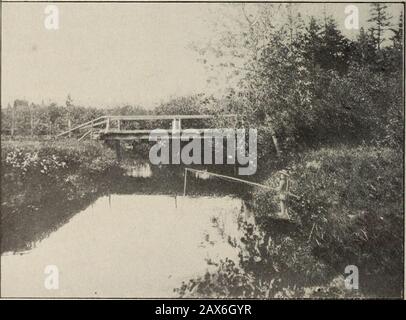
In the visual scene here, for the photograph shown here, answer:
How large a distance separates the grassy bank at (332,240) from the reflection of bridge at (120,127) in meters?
1.05

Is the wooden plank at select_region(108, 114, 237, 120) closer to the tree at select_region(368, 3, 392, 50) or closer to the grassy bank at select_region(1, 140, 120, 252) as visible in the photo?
the grassy bank at select_region(1, 140, 120, 252)

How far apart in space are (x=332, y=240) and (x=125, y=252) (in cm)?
201

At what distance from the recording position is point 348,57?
3383 mm

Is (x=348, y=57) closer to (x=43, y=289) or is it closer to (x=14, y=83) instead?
(x=14, y=83)

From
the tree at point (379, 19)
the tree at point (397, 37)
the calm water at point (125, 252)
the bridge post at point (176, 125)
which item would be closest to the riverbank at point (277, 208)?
the calm water at point (125, 252)

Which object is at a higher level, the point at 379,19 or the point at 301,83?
the point at 379,19

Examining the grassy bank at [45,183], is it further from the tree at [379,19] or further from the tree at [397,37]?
the tree at [397,37]

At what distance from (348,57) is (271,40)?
2.56 ft

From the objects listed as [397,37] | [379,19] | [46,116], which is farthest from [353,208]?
[46,116]

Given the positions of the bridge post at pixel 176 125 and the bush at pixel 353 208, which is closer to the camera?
the bush at pixel 353 208

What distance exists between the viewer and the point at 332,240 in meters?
3.30

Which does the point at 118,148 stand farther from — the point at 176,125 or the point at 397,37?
the point at 397,37

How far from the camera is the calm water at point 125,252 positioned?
327cm

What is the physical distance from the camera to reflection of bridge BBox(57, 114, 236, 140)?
339 cm
